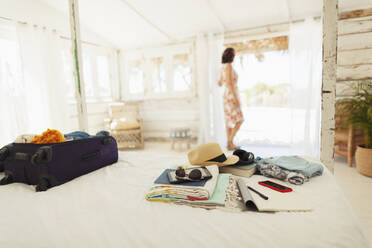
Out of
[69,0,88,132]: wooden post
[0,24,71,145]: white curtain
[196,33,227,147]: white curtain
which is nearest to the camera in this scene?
[69,0,88,132]: wooden post

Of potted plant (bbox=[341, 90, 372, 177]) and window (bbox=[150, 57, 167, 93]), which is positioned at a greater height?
window (bbox=[150, 57, 167, 93])

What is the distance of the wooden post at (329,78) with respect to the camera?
147 centimetres

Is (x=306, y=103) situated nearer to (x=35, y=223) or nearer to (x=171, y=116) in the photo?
(x=171, y=116)

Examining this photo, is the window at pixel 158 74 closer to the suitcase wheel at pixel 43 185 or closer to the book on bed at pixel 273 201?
the suitcase wheel at pixel 43 185

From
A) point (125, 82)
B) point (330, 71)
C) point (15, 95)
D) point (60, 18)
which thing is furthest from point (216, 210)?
point (125, 82)

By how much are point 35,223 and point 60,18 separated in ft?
13.4

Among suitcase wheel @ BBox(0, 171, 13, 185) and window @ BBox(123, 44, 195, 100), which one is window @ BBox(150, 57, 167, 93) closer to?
window @ BBox(123, 44, 195, 100)

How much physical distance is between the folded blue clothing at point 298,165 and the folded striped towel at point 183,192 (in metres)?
0.47

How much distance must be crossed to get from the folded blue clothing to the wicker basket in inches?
75.5

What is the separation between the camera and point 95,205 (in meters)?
0.99

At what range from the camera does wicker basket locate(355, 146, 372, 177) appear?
2602mm

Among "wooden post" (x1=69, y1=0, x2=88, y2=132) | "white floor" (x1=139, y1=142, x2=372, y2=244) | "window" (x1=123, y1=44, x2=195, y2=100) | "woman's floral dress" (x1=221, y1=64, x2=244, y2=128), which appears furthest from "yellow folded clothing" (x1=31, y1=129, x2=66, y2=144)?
"window" (x1=123, y1=44, x2=195, y2=100)

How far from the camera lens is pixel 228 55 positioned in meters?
3.92

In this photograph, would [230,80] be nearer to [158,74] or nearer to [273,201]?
[158,74]
